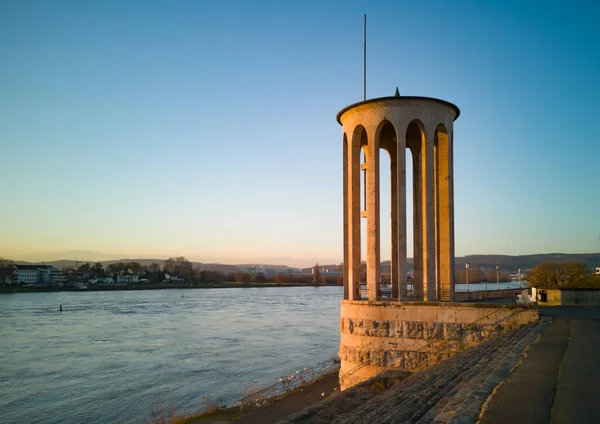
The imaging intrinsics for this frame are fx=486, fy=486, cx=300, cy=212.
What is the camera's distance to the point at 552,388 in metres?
7.82

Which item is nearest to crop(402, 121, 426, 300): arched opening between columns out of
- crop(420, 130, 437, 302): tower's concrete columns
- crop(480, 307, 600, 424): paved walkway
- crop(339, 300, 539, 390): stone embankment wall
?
crop(420, 130, 437, 302): tower's concrete columns

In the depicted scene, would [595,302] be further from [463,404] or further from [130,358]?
[130,358]

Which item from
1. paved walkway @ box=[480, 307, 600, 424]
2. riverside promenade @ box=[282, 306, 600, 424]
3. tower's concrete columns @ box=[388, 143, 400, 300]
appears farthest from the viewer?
tower's concrete columns @ box=[388, 143, 400, 300]

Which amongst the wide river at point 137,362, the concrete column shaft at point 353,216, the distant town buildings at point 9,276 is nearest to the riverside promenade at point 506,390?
the concrete column shaft at point 353,216

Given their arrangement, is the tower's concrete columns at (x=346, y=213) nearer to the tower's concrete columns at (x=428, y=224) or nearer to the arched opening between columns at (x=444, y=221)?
the tower's concrete columns at (x=428, y=224)

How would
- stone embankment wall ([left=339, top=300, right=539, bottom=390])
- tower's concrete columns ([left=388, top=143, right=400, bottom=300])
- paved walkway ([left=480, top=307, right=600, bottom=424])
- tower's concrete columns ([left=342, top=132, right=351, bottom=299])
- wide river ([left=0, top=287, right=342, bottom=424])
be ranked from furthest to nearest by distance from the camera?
wide river ([left=0, top=287, right=342, bottom=424]) < tower's concrete columns ([left=388, top=143, right=400, bottom=300]) < tower's concrete columns ([left=342, top=132, right=351, bottom=299]) < stone embankment wall ([left=339, top=300, right=539, bottom=390]) < paved walkway ([left=480, top=307, right=600, bottom=424])

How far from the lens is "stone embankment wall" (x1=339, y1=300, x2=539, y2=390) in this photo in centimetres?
1551

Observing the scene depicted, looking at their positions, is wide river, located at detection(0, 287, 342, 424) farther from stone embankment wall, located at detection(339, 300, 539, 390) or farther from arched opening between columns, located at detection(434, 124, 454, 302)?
arched opening between columns, located at detection(434, 124, 454, 302)

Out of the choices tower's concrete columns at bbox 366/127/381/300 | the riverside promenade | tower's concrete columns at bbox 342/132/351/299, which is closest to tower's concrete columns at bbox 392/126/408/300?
tower's concrete columns at bbox 366/127/381/300

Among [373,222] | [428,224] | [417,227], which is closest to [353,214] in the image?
[373,222]

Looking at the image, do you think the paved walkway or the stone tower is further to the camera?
the stone tower

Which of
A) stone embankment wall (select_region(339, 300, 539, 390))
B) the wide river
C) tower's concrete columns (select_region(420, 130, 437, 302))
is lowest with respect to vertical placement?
the wide river

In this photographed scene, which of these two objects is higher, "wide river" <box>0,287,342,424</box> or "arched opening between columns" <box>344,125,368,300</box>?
"arched opening between columns" <box>344,125,368,300</box>

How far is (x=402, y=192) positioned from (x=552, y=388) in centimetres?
1163
